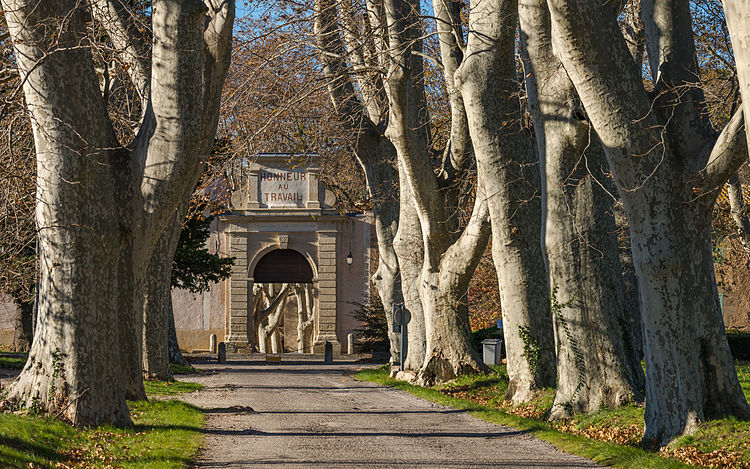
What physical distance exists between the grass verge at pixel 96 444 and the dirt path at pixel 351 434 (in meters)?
0.31

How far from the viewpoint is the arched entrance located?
135ft

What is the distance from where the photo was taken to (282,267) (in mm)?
41406

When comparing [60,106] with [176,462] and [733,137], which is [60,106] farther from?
[733,137]

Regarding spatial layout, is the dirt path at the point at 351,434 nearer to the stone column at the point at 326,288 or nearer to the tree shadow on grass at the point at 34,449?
the tree shadow on grass at the point at 34,449

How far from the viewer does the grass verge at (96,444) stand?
764 centimetres

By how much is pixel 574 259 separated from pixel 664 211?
7.49 feet

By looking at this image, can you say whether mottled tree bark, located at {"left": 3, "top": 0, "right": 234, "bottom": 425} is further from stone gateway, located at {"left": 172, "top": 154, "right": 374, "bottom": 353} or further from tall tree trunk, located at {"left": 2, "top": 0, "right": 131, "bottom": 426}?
stone gateway, located at {"left": 172, "top": 154, "right": 374, "bottom": 353}

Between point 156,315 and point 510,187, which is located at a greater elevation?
point 510,187

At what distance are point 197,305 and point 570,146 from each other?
32.2 metres

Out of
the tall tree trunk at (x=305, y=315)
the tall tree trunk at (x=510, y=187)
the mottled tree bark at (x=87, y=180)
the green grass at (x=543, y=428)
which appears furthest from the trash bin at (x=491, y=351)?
the tall tree trunk at (x=305, y=315)

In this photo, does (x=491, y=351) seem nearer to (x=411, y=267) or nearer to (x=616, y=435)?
(x=411, y=267)

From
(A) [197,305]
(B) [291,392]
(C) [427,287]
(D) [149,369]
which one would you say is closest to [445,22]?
(C) [427,287]

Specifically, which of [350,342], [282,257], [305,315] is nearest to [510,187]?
[350,342]

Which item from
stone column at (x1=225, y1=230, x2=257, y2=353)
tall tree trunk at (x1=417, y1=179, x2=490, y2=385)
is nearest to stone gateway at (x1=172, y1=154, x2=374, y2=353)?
stone column at (x1=225, y1=230, x2=257, y2=353)
